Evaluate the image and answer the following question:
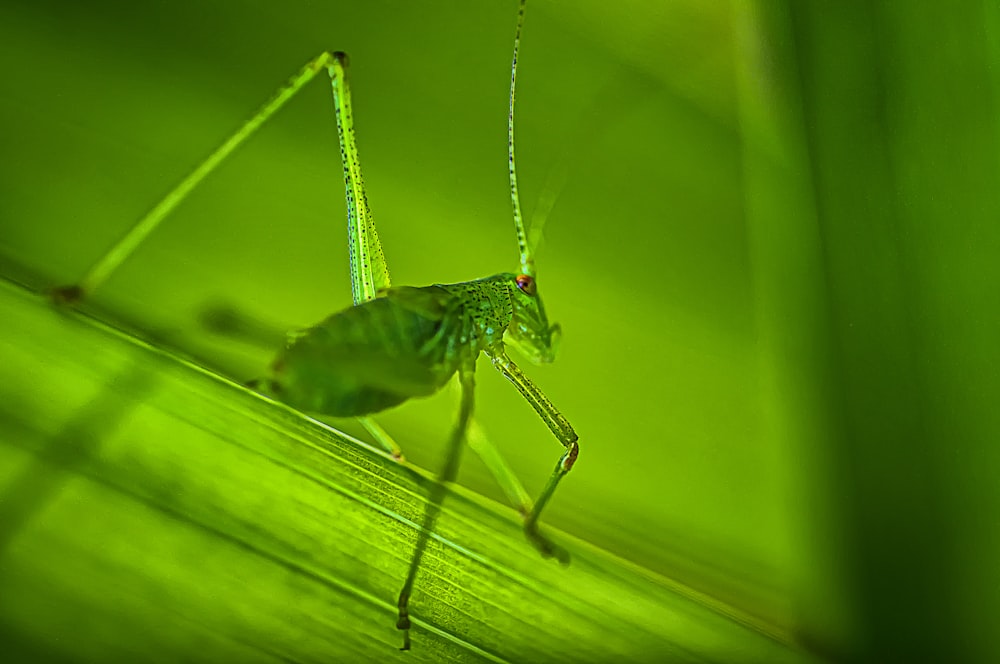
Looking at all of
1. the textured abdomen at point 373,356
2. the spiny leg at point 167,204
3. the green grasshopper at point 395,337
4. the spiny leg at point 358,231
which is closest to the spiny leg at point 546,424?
the green grasshopper at point 395,337

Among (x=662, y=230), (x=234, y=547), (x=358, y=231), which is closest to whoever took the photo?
(x=234, y=547)

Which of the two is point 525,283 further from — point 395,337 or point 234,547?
point 234,547

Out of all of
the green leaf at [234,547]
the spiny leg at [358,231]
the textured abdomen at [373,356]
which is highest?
the spiny leg at [358,231]

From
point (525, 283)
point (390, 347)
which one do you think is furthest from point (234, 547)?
point (525, 283)

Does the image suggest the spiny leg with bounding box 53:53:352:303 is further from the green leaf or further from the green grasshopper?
the green leaf

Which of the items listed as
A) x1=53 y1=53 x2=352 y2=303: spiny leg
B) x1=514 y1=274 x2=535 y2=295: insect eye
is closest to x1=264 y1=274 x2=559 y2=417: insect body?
x1=514 y1=274 x2=535 y2=295: insect eye

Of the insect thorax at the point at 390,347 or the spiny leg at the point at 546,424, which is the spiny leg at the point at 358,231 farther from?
the spiny leg at the point at 546,424

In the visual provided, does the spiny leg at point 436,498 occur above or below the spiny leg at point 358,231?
below
